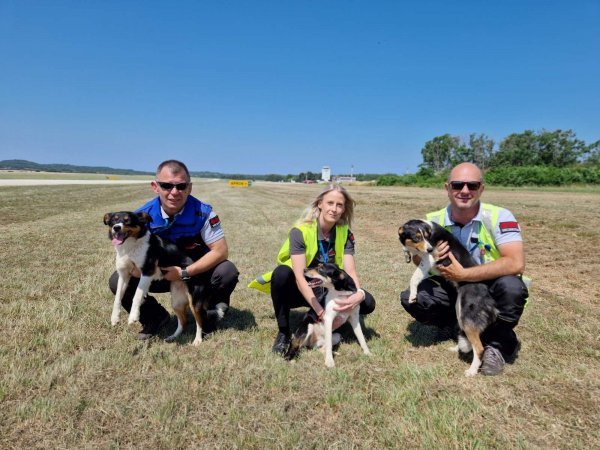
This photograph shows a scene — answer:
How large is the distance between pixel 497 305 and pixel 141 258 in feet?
12.4

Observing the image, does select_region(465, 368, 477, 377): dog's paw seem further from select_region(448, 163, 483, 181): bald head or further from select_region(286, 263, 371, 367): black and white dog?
select_region(448, 163, 483, 181): bald head

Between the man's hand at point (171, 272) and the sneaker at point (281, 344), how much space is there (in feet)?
4.36

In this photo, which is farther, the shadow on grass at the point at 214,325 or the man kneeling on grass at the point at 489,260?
the shadow on grass at the point at 214,325

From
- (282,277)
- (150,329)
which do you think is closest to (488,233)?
(282,277)

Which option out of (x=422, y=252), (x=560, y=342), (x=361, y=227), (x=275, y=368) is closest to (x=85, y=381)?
(x=275, y=368)

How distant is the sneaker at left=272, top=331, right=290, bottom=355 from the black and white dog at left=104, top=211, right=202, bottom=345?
2.88 feet

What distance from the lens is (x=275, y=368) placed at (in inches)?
135

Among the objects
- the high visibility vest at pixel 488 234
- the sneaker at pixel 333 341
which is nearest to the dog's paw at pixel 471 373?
the high visibility vest at pixel 488 234

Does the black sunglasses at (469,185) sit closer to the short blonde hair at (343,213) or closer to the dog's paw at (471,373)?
the short blonde hair at (343,213)

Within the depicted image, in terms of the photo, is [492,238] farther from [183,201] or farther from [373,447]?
[183,201]

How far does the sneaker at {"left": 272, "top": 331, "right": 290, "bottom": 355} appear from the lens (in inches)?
153

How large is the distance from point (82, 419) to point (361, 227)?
1252cm

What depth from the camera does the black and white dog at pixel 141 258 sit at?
380 centimetres

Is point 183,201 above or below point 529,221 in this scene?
above
